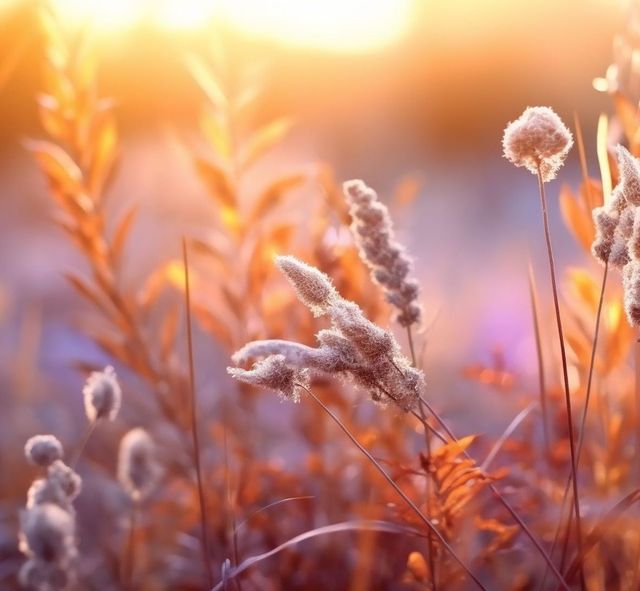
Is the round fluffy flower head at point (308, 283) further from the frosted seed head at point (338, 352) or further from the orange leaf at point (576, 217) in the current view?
the orange leaf at point (576, 217)

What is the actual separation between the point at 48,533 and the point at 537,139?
40cm

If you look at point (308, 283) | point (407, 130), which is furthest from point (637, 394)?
point (407, 130)

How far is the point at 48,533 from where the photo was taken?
57cm

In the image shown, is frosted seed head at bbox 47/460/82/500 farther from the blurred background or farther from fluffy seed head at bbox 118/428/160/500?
the blurred background

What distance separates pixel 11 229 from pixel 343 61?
2.98 m

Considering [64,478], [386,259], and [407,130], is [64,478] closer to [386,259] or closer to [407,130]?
[386,259]

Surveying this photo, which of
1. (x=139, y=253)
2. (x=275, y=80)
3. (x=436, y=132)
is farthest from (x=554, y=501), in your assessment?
(x=436, y=132)

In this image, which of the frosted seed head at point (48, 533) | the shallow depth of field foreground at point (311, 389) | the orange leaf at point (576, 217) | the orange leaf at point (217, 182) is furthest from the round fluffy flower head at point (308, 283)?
the orange leaf at point (217, 182)

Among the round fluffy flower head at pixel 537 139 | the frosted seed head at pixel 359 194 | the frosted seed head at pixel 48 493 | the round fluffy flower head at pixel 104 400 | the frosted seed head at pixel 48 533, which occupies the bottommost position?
the frosted seed head at pixel 48 533

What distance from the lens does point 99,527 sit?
1.79 meters

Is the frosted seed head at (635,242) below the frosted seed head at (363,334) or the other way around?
the other way around

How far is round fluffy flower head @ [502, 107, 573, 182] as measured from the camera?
0.56 metres

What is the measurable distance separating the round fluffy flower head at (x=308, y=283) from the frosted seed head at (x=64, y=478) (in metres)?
0.23

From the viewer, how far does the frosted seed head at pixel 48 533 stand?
57 cm
